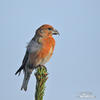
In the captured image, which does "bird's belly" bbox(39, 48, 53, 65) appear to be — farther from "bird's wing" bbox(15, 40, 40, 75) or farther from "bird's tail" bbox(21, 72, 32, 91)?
"bird's tail" bbox(21, 72, 32, 91)

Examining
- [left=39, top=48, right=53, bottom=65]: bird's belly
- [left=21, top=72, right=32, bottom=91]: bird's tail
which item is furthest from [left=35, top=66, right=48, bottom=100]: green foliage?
[left=39, top=48, right=53, bottom=65]: bird's belly

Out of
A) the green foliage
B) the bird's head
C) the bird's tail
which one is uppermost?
the bird's head

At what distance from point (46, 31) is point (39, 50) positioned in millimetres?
317

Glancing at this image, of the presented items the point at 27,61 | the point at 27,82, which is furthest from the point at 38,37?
the point at 27,82

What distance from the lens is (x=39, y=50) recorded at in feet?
12.7

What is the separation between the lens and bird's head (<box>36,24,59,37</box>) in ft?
12.5

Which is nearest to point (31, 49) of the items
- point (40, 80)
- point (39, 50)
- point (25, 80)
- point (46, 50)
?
point (39, 50)

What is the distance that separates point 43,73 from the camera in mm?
2920

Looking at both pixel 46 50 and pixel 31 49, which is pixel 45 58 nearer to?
pixel 46 50

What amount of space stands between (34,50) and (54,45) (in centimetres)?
37

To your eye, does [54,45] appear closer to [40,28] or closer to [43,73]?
[40,28]

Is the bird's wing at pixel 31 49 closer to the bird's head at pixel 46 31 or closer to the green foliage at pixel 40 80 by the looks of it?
the bird's head at pixel 46 31

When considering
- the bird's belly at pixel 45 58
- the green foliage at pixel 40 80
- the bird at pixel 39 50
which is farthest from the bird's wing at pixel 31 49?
the green foliage at pixel 40 80

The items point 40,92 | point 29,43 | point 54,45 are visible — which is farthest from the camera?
point 54,45
